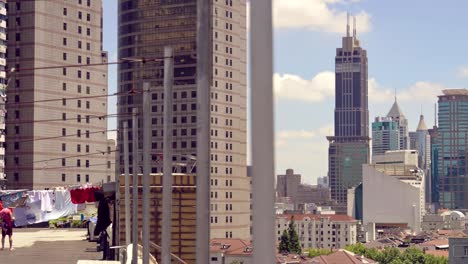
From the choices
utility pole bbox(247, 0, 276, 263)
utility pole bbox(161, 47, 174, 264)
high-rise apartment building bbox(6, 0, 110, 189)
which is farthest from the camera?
high-rise apartment building bbox(6, 0, 110, 189)

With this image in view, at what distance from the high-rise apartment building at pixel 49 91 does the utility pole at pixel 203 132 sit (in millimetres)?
155692

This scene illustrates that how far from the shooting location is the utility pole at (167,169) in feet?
55.9

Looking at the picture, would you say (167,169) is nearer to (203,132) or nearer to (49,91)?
(203,132)

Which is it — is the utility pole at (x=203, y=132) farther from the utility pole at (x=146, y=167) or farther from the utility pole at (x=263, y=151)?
the utility pole at (x=146, y=167)

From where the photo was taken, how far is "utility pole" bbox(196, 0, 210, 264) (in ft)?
42.3

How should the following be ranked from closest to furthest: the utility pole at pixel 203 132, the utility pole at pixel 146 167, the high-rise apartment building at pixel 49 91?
1. the utility pole at pixel 203 132
2. the utility pole at pixel 146 167
3. the high-rise apartment building at pixel 49 91

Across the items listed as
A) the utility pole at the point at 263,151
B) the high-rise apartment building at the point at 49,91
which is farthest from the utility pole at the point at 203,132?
the high-rise apartment building at the point at 49,91

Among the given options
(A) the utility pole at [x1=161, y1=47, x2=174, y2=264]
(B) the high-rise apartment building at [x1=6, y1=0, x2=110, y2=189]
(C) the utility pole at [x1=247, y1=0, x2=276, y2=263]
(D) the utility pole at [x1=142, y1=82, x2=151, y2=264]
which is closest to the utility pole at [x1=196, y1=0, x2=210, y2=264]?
(A) the utility pole at [x1=161, y1=47, x2=174, y2=264]

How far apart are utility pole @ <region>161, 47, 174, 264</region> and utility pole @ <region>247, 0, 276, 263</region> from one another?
855 centimetres

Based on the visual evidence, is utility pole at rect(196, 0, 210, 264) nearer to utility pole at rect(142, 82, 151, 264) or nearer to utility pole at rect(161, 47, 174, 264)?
utility pole at rect(161, 47, 174, 264)

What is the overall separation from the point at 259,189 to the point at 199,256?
452 centimetres

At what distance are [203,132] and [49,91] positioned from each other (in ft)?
543

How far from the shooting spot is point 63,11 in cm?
17812

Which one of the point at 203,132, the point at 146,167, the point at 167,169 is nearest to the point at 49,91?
the point at 146,167
